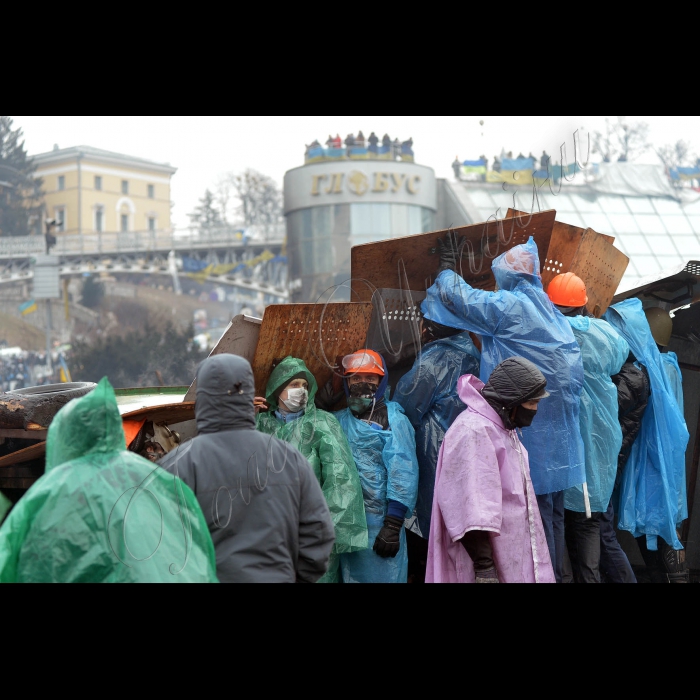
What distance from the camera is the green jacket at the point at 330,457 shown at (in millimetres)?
4363

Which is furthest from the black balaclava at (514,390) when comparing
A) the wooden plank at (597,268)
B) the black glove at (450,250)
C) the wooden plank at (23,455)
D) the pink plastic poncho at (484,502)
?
the wooden plank at (23,455)

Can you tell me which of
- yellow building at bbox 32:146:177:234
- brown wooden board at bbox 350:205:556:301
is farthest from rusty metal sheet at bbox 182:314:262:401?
yellow building at bbox 32:146:177:234

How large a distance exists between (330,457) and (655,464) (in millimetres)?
1935

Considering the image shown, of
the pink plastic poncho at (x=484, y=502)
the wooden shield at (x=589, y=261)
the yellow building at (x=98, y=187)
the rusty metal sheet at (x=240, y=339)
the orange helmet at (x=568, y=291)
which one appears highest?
the yellow building at (x=98, y=187)

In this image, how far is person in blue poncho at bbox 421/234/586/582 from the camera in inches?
179

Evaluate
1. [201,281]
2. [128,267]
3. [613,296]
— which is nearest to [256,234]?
[201,281]

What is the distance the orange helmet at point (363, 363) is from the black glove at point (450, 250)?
606mm

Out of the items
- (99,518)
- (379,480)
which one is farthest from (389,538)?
(99,518)

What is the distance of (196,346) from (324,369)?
1474 inches

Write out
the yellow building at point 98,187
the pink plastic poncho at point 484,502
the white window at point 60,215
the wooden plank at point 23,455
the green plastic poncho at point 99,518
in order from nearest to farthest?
the green plastic poncho at point 99,518 < the pink plastic poncho at point 484,502 < the wooden plank at point 23,455 < the yellow building at point 98,187 < the white window at point 60,215

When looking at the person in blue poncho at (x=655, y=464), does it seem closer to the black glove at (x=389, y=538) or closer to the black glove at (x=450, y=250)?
the black glove at (x=450, y=250)

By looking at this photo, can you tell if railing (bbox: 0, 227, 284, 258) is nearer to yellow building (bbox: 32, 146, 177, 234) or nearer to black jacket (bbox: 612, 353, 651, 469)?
yellow building (bbox: 32, 146, 177, 234)

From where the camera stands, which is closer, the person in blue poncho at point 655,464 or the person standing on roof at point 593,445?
the person standing on roof at point 593,445

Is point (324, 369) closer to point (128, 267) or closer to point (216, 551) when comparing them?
point (216, 551)
